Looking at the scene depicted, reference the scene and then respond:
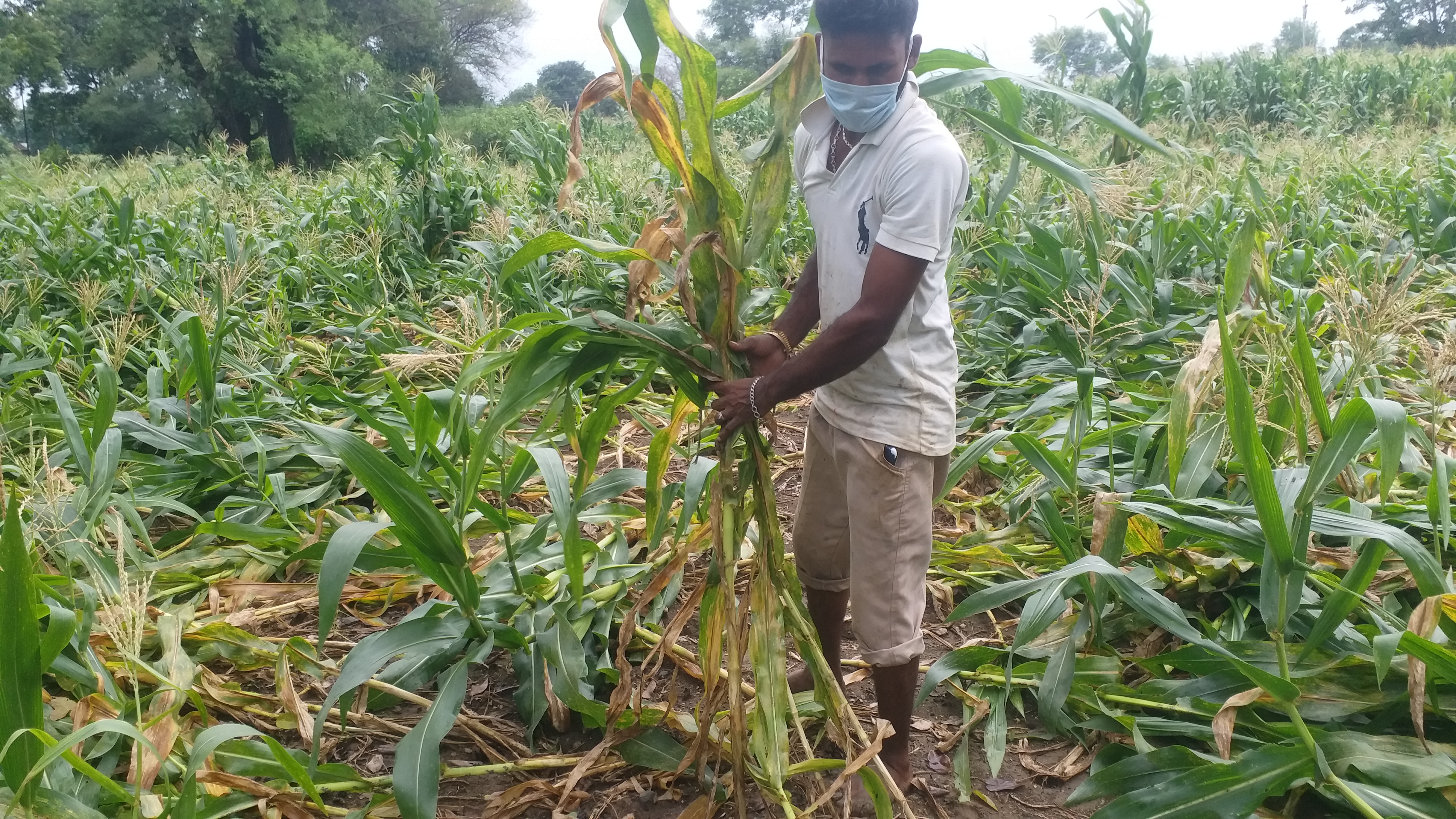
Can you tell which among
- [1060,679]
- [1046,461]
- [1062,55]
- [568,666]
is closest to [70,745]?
[568,666]

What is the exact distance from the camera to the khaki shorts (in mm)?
1639

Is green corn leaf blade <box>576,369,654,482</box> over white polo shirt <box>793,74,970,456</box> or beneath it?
beneath

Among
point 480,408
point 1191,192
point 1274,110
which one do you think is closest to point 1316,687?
point 480,408

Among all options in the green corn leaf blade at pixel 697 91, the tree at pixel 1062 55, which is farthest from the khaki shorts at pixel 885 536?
the tree at pixel 1062 55

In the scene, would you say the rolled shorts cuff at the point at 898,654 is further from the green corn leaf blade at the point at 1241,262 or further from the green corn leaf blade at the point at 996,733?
the green corn leaf blade at the point at 1241,262

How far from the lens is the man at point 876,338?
1.44 m

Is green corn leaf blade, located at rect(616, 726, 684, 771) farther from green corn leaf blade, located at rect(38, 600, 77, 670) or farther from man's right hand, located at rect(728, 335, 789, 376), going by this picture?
green corn leaf blade, located at rect(38, 600, 77, 670)

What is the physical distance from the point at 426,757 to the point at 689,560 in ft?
3.78

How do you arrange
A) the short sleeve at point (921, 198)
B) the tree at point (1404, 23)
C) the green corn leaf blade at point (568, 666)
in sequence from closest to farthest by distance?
1. the short sleeve at point (921, 198)
2. the green corn leaf blade at point (568, 666)
3. the tree at point (1404, 23)

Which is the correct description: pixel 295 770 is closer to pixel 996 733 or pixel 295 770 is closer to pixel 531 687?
pixel 531 687

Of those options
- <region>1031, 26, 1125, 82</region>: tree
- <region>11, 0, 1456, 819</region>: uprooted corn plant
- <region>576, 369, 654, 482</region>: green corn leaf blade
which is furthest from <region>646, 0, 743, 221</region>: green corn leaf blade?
<region>1031, 26, 1125, 82</region>: tree

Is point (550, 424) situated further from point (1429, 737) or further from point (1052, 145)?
point (1429, 737)

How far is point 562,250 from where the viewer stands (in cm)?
152

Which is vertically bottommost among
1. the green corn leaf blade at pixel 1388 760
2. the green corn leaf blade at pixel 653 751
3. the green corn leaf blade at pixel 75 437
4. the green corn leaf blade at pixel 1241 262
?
the green corn leaf blade at pixel 653 751
